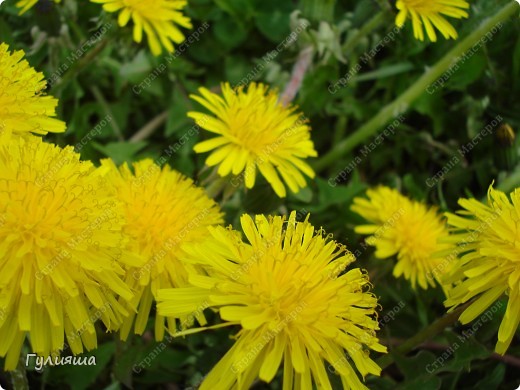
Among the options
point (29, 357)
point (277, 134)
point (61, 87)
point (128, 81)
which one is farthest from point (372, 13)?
point (29, 357)

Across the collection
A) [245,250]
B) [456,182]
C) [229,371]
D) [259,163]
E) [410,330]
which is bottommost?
[410,330]

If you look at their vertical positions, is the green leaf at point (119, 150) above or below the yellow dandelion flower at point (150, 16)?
below

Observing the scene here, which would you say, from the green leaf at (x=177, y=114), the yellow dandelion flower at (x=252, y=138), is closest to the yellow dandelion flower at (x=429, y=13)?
the yellow dandelion flower at (x=252, y=138)

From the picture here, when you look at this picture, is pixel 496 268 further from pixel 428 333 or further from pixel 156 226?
pixel 156 226

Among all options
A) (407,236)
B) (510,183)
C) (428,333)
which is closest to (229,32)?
(407,236)

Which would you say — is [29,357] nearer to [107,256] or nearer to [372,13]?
[107,256]

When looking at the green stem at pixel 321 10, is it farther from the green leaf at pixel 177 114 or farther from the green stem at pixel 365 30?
the green leaf at pixel 177 114
